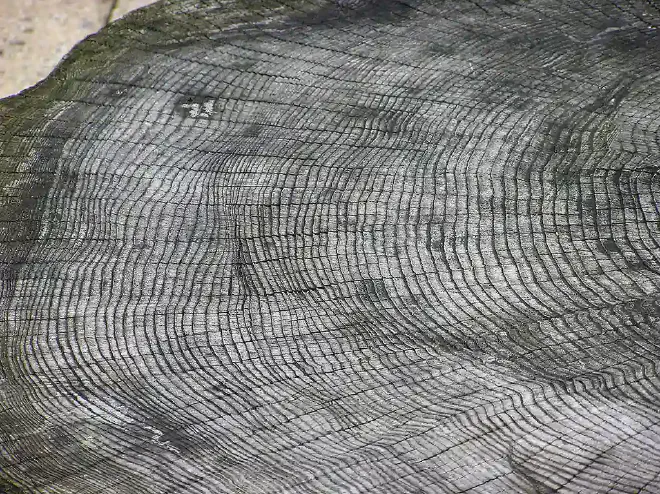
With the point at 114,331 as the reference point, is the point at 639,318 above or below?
below

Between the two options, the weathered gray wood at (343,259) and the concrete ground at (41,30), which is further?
the concrete ground at (41,30)

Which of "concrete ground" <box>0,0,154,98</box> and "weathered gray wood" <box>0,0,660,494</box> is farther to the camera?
"concrete ground" <box>0,0,154,98</box>

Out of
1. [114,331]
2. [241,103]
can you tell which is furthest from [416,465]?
[241,103]

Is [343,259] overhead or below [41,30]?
below

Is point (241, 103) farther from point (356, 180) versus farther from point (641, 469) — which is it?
point (641, 469)

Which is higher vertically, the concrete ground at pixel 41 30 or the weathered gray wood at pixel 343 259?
the concrete ground at pixel 41 30
